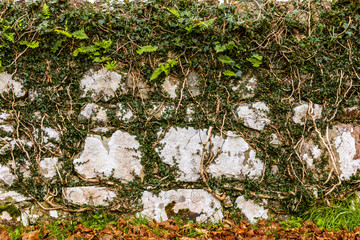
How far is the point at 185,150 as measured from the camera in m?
3.38

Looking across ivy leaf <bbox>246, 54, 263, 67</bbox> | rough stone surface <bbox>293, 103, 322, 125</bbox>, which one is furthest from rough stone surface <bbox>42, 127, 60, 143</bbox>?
rough stone surface <bbox>293, 103, 322, 125</bbox>

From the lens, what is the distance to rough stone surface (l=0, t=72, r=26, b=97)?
3.27 meters

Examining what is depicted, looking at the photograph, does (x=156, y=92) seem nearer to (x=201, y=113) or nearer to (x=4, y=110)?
(x=201, y=113)

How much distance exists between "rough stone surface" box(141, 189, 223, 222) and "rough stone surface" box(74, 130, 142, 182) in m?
0.40

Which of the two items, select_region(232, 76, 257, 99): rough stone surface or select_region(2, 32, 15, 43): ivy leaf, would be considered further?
select_region(232, 76, 257, 99): rough stone surface

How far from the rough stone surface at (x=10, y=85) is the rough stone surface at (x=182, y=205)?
206 cm

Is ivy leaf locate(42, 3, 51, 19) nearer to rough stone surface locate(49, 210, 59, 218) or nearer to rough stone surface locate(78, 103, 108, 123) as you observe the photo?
rough stone surface locate(78, 103, 108, 123)

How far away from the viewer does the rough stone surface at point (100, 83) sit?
3359mm

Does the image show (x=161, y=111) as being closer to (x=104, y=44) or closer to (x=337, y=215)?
(x=104, y=44)

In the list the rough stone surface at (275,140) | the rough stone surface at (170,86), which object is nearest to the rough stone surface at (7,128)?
the rough stone surface at (170,86)

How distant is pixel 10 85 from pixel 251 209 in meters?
3.48

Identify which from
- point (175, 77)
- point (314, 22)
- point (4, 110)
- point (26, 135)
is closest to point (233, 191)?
point (175, 77)

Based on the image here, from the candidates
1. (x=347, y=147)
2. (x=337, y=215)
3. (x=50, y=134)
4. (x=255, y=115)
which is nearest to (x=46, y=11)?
(x=50, y=134)

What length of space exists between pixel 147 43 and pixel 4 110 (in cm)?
201
